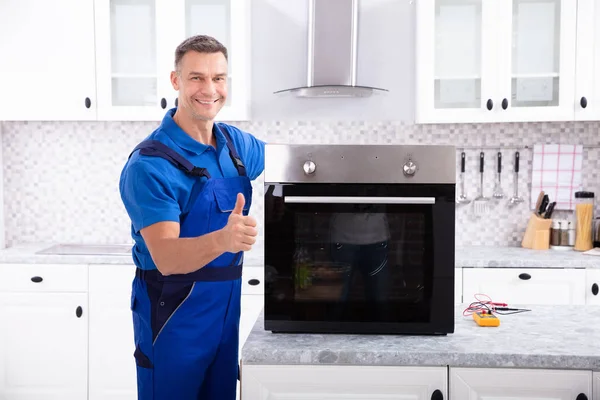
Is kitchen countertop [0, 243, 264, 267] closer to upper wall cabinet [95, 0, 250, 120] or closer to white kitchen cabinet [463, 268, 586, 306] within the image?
upper wall cabinet [95, 0, 250, 120]

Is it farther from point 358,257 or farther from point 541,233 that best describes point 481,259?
point 358,257

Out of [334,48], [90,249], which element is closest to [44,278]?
[90,249]

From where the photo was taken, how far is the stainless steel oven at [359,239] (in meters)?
A: 1.72

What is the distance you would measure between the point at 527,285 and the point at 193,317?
72.6 inches

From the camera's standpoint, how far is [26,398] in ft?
11.0

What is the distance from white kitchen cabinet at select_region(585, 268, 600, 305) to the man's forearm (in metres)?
2.12

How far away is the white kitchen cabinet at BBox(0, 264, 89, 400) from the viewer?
10.7 feet

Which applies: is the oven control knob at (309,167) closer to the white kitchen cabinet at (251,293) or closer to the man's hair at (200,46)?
the man's hair at (200,46)

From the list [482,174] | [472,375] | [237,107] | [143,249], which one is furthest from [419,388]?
[482,174]

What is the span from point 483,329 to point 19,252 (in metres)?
2.53

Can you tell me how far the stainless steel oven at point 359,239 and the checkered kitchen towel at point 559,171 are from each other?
2.17m

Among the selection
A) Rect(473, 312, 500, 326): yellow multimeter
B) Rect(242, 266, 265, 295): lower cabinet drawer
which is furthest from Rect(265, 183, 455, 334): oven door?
Rect(242, 266, 265, 295): lower cabinet drawer

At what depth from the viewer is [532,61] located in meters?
3.35

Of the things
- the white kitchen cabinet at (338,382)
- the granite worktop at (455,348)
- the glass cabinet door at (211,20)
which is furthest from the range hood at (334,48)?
the white kitchen cabinet at (338,382)
